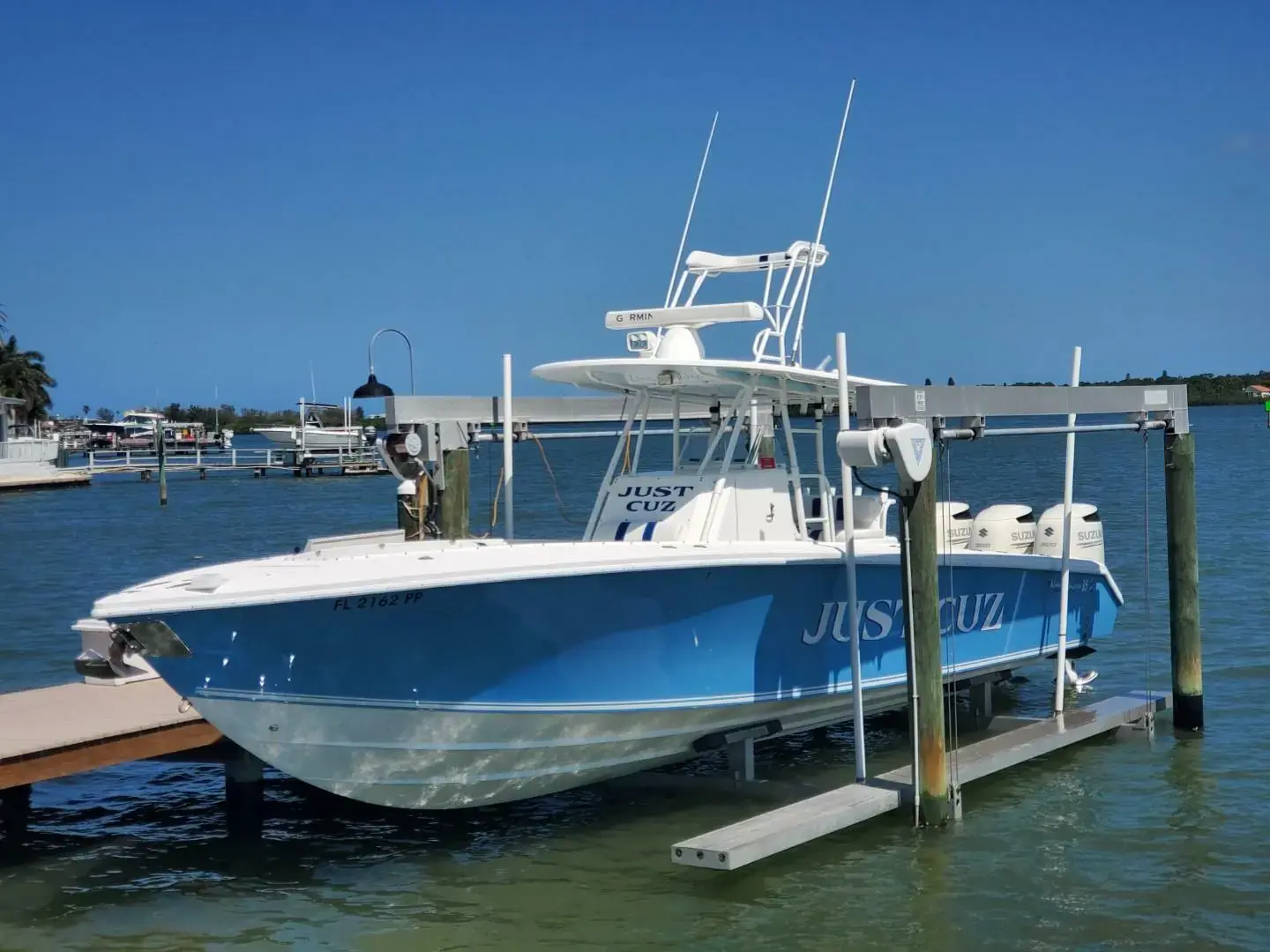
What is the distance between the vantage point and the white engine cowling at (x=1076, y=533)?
1263 centimetres

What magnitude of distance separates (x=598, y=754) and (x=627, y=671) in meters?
0.73

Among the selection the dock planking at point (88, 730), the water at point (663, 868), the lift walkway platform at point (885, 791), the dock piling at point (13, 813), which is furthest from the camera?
the dock piling at point (13, 813)

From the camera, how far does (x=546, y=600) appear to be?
874 cm

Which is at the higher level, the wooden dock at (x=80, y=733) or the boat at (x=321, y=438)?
the boat at (x=321, y=438)

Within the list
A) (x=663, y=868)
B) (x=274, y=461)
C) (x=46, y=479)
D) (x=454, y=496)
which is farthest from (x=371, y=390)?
(x=274, y=461)

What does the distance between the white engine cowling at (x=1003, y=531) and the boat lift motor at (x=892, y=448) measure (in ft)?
12.9

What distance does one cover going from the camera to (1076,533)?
12602 millimetres

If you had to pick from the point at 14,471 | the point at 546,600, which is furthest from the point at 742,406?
the point at 14,471

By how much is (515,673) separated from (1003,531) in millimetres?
5622

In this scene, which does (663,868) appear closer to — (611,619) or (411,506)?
(611,619)

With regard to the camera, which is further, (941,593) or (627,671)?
(941,593)

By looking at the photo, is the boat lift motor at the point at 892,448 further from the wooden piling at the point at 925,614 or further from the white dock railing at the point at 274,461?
→ the white dock railing at the point at 274,461

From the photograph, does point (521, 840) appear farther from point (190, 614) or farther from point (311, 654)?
point (190, 614)

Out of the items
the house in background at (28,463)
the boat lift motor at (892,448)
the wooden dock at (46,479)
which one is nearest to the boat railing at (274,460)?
the wooden dock at (46,479)
